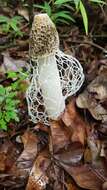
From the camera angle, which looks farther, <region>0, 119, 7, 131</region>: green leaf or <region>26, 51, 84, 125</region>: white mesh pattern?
<region>26, 51, 84, 125</region>: white mesh pattern

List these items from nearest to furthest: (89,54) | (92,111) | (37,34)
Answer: (37,34)
(92,111)
(89,54)

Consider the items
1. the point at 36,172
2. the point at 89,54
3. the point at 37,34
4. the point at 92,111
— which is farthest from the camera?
the point at 89,54

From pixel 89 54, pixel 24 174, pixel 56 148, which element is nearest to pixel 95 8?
pixel 89 54

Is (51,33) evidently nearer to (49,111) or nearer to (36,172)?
(49,111)

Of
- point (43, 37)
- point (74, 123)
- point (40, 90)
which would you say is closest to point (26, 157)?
point (74, 123)

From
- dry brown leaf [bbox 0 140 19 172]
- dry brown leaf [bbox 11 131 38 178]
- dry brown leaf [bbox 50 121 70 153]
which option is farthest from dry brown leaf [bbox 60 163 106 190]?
dry brown leaf [bbox 0 140 19 172]

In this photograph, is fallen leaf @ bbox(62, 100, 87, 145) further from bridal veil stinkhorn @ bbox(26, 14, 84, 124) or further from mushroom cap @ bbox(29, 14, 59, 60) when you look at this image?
mushroom cap @ bbox(29, 14, 59, 60)

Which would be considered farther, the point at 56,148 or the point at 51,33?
the point at 56,148
